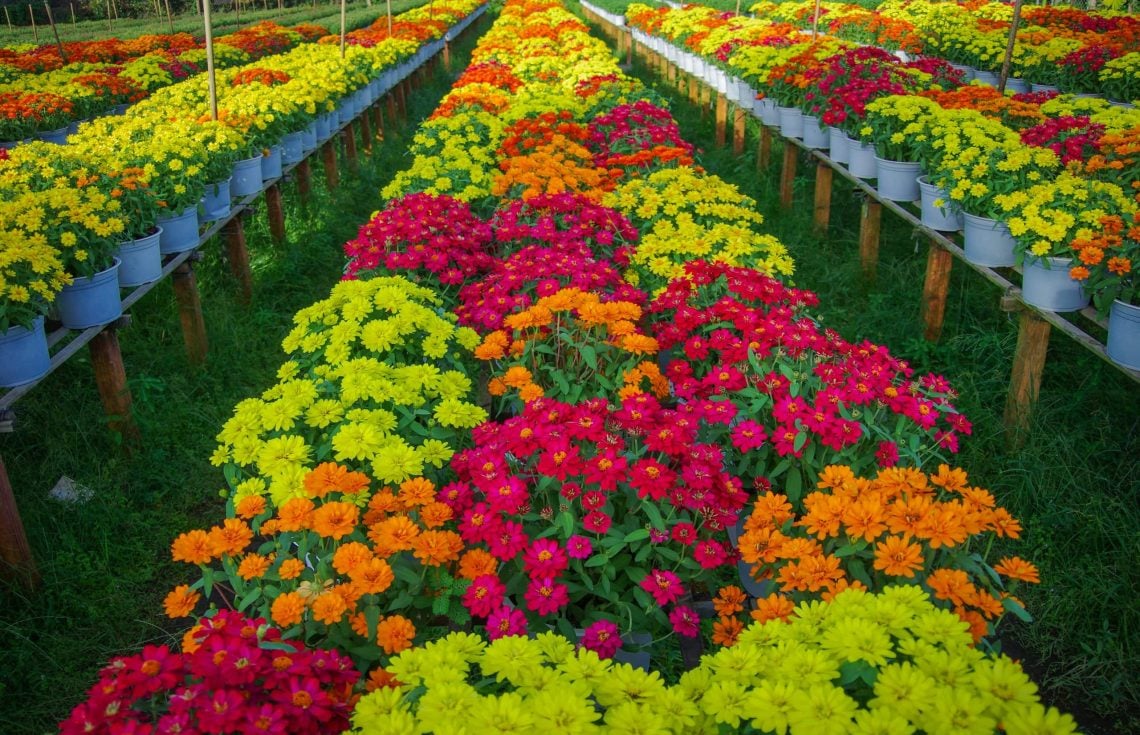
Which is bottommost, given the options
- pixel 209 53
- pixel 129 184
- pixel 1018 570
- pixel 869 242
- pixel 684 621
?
pixel 869 242

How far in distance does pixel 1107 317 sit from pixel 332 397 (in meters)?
3.35

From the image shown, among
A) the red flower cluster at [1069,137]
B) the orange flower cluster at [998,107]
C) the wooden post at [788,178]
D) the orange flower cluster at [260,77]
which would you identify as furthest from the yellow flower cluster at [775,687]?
the orange flower cluster at [260,77]

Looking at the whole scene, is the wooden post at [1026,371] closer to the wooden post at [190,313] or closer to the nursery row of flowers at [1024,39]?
the wooden post at [190,313]

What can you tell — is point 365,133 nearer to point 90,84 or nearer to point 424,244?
point 90,84

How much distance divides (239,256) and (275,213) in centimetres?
110

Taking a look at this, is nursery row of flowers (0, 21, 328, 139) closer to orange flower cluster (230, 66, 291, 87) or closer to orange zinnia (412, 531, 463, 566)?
orange flower cluster (230, 66, 291, 87)

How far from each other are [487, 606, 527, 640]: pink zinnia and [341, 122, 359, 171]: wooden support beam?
8.86 metres

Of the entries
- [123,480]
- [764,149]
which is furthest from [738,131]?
[123,480]

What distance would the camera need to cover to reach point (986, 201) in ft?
14.5

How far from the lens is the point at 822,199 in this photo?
7516mm

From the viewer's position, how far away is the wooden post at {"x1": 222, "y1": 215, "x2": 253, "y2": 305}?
20.1ft

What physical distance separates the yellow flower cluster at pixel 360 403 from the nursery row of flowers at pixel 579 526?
0.04ft

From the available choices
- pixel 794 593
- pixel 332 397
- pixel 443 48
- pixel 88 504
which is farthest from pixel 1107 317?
pixel 443 48

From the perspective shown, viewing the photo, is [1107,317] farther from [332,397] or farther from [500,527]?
Answer: [332,397]
